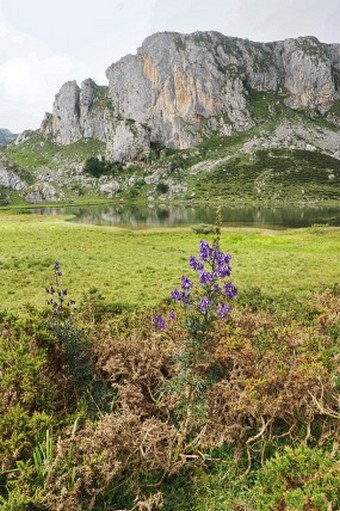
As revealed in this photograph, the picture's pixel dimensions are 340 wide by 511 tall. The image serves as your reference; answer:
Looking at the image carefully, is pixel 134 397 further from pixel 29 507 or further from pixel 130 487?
pixel 29 507

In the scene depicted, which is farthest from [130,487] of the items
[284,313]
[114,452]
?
[284,313]

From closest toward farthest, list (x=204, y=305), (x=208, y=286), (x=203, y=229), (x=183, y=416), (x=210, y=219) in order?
(x=204, y=305)
(x=208, y=286)
(x=183, y=416)
(x=203, y=229)
(x=210, y=219)

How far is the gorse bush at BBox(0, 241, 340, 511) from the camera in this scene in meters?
5.82

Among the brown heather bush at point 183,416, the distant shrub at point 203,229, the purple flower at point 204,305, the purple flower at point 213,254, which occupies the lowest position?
the brown heather bush at point 183,416

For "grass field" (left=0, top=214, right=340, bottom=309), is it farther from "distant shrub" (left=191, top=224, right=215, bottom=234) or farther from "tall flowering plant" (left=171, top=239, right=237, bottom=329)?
"distant shrub" (left=191, top=224, right=215, bottom=234)

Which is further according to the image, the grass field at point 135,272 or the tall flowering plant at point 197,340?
the grass field at point 135,272

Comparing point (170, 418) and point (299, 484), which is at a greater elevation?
point (299, 484)

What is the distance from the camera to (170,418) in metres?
7.79

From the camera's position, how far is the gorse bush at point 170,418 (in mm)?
5820

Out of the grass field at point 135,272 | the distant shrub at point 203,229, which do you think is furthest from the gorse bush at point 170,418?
the distant shrub at point 203,229

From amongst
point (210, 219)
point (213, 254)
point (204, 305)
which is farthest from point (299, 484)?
point (210, 219)

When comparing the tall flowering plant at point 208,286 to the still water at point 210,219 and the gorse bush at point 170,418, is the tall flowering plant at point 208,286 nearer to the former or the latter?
the gorse bush at point 170,418

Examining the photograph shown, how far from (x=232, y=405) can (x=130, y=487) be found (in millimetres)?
2258

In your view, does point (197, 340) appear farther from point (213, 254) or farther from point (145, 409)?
point (145, 409)
